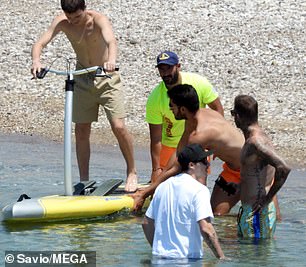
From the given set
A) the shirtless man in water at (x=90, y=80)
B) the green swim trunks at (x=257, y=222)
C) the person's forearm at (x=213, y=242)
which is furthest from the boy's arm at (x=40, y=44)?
the person's forearm at (x=213, y=242)

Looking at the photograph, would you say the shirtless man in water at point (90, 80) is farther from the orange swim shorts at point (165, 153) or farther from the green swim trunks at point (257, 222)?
the green swim trunks at point (257, 222)

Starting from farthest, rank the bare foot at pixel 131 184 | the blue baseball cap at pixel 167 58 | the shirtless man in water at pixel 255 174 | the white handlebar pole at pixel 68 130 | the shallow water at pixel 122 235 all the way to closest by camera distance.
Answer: the bare foot at pixel 131 184 < the blue baseball cap at pixel 167 58 < the white handlebar pole at pixel 68 130 < the shallow water at pixel 122 235 < the shirtless man in water at pixel 255 174

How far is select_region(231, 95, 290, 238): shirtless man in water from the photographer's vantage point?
860cm

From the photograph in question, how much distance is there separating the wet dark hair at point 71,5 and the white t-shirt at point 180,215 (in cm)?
324

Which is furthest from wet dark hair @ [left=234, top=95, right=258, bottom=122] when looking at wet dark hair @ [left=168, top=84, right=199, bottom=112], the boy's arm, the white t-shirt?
the boy's arm

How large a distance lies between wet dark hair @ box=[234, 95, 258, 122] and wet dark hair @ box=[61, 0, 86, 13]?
2351mm

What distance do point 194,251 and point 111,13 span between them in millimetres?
14784

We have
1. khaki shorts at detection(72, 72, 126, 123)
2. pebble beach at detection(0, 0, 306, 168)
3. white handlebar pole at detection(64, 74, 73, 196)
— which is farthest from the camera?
pebble beach at detection(0, 0, 306, 168)

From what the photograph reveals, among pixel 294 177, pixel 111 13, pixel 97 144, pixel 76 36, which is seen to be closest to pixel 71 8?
pixel 76 36

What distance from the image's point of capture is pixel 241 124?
28.6ft

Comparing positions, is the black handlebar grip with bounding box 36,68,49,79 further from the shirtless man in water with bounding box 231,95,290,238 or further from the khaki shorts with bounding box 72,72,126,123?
the shirtless man in water with bounding box 231,95,290,238

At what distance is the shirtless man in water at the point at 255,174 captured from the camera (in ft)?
28.2

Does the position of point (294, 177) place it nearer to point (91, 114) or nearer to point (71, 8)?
point (91, 114)

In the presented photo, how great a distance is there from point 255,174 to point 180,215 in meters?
1.46
